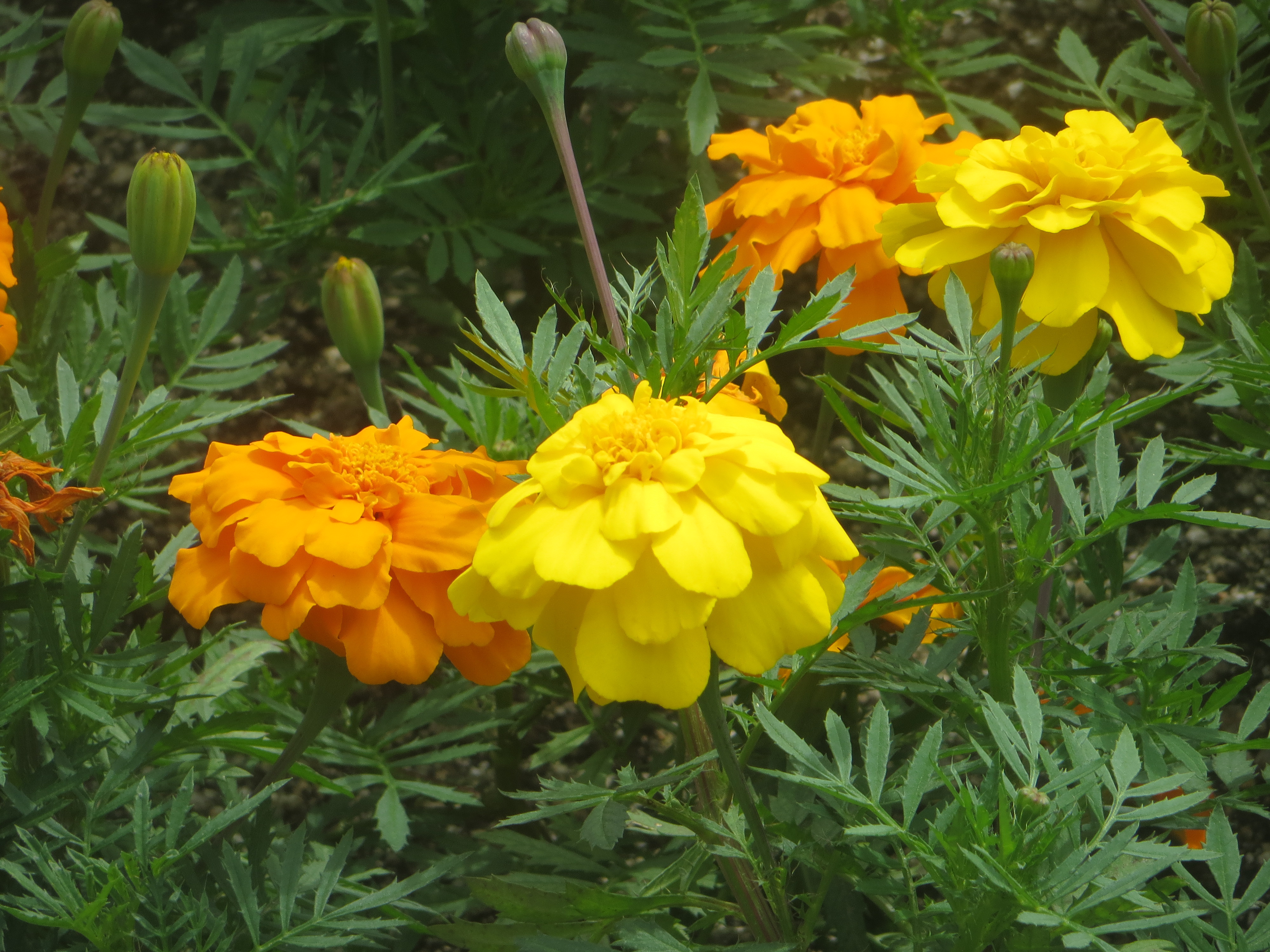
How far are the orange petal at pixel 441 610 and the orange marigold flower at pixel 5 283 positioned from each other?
272 millimetres

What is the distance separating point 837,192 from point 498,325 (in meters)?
0.31

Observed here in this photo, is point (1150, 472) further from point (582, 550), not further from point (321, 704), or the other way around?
point (321, 704)

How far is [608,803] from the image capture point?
573mm

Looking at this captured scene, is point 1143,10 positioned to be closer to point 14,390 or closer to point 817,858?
point 817,858

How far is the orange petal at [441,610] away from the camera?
1.97 feet

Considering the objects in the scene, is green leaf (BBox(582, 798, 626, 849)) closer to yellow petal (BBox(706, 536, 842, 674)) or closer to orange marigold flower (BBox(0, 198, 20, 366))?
yellow petal (BBox(706, 536, 842, 674))

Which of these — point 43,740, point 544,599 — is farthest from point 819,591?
point 43,740

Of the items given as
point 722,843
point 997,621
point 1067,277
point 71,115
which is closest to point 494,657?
point 722,843

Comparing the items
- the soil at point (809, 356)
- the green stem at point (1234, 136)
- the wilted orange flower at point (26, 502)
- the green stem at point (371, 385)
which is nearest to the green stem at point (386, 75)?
the soil at point (809, 356)

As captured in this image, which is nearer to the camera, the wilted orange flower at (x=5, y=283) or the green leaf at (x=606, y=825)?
the green leaf at (x=606, y=825)

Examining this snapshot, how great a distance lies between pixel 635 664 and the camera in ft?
1.38

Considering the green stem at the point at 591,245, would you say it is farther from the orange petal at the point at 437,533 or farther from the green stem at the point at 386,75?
the green stem at the point at 386,75

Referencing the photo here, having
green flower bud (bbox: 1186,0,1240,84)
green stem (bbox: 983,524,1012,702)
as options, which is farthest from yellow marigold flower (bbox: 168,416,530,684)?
green flower bud (bbox: 1186,0,1240,84)

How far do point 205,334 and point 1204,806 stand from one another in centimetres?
75
